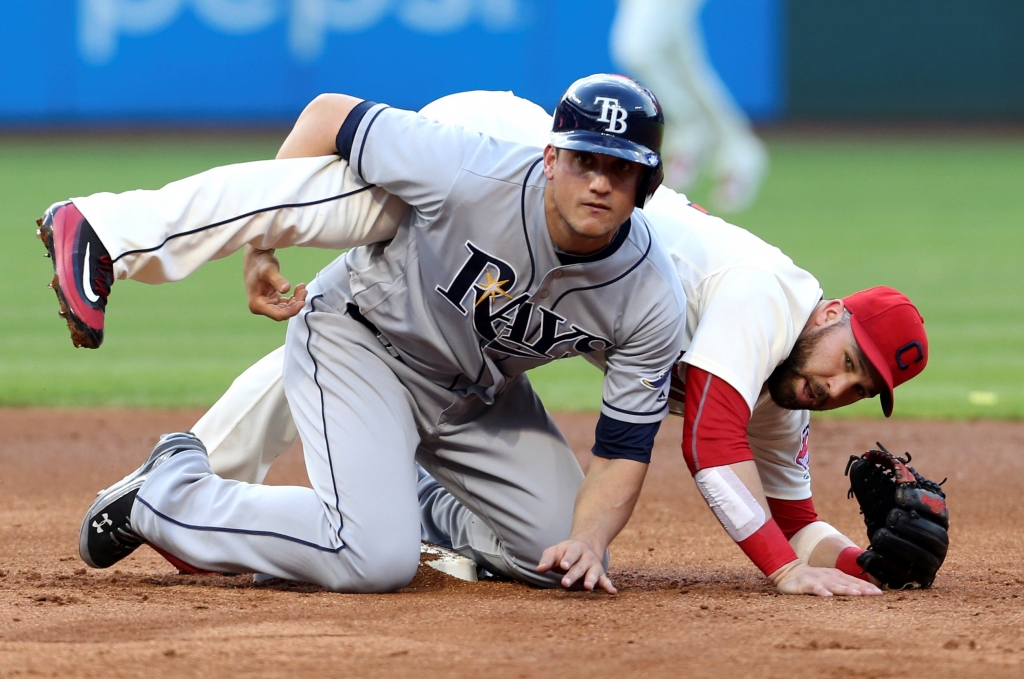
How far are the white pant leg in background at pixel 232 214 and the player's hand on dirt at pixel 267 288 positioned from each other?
48 millimetres

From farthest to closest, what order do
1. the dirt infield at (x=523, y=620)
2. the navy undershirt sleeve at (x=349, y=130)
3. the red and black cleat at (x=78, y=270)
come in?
the navy undershirt sleeve at (x=349, y=130), the red and black cleat at (x=78, y=270), the dirt infield at (x=523, y=620)

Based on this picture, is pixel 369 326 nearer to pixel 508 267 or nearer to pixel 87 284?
pixel 508 267

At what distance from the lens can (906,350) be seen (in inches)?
124

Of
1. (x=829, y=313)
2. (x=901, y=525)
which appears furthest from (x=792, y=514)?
(x=829, y=313)

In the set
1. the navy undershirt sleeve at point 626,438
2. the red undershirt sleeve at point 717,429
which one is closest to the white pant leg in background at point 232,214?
the navy undershirt sleeve at point 626,438

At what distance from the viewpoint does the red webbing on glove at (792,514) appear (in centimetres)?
363

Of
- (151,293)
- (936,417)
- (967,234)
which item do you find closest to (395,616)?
(936,417)

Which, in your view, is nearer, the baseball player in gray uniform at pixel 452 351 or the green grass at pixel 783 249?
the baseball player in gray uniform at pixel 452 351

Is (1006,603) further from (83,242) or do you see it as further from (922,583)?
(83,242)

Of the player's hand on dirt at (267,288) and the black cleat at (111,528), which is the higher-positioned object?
the player's hand on dirt at (267,288)

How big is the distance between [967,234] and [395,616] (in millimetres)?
10417

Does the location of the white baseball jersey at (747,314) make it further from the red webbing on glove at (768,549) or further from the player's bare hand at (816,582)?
the player's bare hand at (816,582)

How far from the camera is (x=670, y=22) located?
12.9 meters

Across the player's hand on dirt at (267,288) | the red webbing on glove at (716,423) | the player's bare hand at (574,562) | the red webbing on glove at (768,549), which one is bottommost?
the player's bare hand at (574,562)
